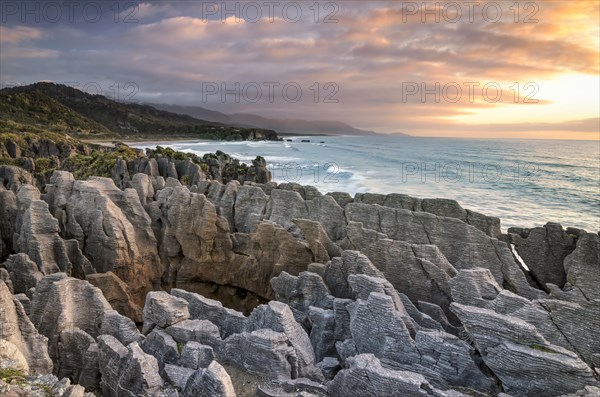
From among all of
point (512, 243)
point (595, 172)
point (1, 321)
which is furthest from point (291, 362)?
point (595, 172)

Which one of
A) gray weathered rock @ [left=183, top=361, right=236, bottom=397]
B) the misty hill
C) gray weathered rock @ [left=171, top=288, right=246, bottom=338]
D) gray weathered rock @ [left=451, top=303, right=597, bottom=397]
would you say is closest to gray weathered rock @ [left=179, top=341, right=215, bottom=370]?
gray weathered rock @ [left=183, top=361, right=236, bottom=397]

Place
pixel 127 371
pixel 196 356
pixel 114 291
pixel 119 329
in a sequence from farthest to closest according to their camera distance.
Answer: pixel 114 291, pixel 119 329, pixel 196 356, pixel 127 371

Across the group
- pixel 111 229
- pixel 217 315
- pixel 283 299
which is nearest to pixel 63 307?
pixel 217 315

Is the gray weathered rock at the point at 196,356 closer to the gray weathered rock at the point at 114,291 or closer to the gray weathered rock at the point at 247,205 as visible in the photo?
the gray weathered rock at the point at 114,291

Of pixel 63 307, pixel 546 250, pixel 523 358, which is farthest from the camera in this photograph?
pixel 546 250

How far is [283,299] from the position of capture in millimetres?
12523

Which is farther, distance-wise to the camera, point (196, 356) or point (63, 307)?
point (63, 307)

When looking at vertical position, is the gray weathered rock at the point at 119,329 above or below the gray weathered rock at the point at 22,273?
below

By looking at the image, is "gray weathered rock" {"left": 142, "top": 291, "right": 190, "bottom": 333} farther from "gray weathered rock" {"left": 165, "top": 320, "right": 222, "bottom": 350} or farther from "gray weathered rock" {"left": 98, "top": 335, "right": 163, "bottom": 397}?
"gray weathered rock" {"left": 98, "top": 335, "right": 163, "bottom": 397}

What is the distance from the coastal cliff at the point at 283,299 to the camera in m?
8.23

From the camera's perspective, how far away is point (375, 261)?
42.9 feet

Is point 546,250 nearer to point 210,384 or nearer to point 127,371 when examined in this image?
point 210,384

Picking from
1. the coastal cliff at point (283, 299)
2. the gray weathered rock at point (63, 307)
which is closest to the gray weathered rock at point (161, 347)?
the coastal cliff at point (283, 299)

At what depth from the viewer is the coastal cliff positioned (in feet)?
27.0
